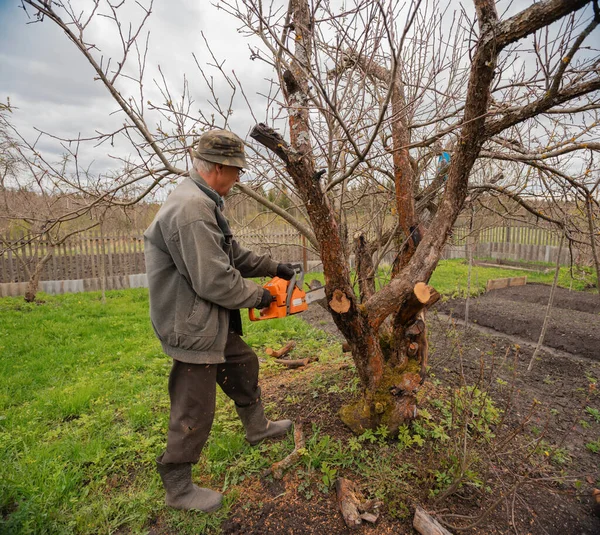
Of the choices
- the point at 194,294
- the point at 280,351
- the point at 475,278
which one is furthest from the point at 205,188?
the point at 475,278

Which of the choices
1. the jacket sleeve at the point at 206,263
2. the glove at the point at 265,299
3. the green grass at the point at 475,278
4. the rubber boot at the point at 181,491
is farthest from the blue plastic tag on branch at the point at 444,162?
the green grass at the point at 475,278


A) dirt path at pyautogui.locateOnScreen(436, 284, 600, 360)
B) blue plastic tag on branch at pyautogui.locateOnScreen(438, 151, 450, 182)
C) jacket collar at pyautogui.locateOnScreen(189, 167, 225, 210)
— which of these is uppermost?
blue plastic tag on branch at pyautogui.locateOnScreen(438, 151, 450, 182)

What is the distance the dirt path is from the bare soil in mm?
36

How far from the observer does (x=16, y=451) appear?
2865 mm

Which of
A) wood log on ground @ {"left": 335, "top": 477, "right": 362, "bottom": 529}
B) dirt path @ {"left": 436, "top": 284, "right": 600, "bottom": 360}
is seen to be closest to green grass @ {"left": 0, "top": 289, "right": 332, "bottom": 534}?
wood log on ground @ {"left": 335, "top": 477, "right": 362, "bottom": 529}

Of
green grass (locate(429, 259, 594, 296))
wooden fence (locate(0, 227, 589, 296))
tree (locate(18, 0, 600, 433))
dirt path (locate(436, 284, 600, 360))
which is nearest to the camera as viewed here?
tree (locate(18, 0, 600, 433))

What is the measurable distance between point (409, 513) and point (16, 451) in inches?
122

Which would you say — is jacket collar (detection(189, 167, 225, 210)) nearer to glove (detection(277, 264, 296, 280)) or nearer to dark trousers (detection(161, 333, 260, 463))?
glove (detection(277, 264, 296, 280))

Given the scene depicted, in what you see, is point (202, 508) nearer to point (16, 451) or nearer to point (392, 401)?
point (392, 401)

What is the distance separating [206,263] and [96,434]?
2.25 meters

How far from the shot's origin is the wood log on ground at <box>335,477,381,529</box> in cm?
201

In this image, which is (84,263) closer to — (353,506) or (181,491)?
(181,491)

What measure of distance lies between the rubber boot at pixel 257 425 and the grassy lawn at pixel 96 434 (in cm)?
9

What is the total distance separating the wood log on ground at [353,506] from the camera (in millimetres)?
2010
